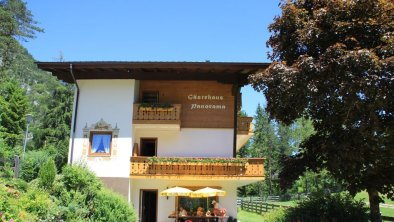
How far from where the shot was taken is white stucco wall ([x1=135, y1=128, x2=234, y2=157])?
2081cm

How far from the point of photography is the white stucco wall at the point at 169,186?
2056cm

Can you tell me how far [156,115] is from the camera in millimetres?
20344

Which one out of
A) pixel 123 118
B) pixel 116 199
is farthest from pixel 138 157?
pixel 116 199

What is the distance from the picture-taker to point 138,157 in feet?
64.8

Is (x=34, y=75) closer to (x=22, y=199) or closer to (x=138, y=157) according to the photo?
(x=138, y=157)

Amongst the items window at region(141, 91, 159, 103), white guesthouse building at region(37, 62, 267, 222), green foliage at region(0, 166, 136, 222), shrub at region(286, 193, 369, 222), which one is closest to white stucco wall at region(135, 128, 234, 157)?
white guesthouse building at region(37, 62, 267, 222)

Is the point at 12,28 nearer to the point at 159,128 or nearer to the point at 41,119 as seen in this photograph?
the point at 41,119

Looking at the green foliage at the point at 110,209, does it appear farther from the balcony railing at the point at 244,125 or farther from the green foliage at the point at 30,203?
the balcony railing at the point at 244,125

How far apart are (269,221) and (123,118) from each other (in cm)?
883

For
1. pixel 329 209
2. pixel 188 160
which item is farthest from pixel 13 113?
pixel 329 209

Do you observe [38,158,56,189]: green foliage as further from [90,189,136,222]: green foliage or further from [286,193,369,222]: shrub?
[286,193,369,222]: shrub

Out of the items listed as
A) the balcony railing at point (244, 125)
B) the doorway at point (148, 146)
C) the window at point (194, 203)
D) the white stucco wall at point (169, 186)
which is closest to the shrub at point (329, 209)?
the white stucco wall at point (169, 186)

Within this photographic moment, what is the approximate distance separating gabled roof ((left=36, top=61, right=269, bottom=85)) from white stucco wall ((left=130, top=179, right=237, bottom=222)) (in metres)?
5.29

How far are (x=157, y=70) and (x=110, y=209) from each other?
8236 millimetres
